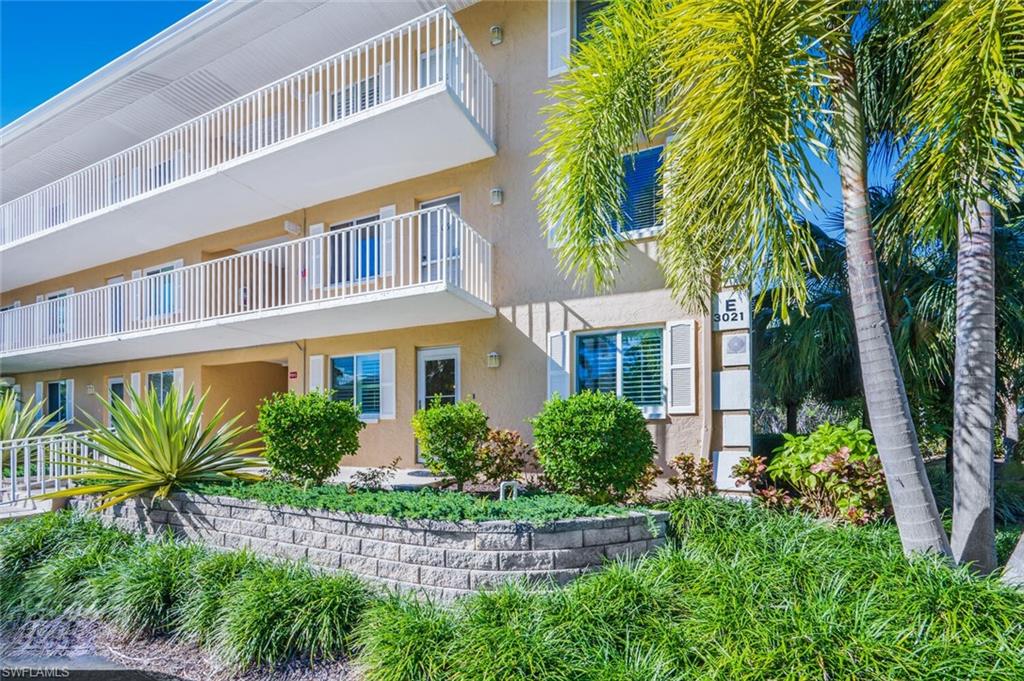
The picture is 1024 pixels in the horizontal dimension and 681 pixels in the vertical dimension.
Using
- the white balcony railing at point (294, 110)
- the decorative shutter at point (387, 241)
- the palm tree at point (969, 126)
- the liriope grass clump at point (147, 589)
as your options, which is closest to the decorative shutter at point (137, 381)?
the white balcony railing at point (294, 110)

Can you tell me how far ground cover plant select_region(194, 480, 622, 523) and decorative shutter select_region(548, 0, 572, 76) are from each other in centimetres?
700

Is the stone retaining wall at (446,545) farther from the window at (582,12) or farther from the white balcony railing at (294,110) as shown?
the window at (582,12)

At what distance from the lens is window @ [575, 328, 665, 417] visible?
27.5ft

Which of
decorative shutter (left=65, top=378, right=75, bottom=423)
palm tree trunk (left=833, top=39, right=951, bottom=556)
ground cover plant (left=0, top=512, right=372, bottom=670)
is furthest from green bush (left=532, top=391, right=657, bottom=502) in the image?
decorative shutter (left=65, top=378, right=75, bottom=423)

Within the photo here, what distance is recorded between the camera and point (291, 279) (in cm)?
1043

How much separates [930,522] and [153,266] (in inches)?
653

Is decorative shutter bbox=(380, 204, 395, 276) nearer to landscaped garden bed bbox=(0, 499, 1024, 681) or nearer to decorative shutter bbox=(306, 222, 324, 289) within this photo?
decorative shutter bbox=(306, 222, 324, 289)

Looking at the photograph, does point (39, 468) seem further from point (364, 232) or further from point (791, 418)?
point (791, 418)

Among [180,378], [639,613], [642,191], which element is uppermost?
[642,191]

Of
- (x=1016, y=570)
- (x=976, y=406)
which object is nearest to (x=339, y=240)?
(x=976, y=406)

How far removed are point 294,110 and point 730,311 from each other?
944 centimetres

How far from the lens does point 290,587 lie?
5223 mm

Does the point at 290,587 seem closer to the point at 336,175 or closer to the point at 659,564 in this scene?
the point at 659,564

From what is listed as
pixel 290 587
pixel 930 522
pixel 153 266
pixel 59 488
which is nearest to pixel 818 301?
pixel 930 522
